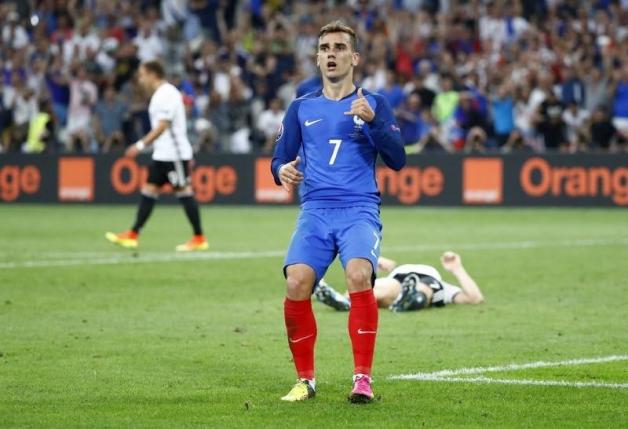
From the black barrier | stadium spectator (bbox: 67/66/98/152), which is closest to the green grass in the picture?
the black barrier

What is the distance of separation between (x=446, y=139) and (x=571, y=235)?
825 cm

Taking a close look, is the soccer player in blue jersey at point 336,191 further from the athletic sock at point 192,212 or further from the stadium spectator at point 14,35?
the stadium spectator at point 14,35

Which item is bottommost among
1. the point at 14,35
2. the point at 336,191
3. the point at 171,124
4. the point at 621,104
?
the point at 336,191

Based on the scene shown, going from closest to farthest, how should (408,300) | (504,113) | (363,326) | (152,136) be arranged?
(363,326), (408,300), (152,136), (504,113)

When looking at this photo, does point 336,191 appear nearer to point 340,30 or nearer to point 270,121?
point 340,30

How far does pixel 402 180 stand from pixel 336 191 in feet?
Answer: 68.2

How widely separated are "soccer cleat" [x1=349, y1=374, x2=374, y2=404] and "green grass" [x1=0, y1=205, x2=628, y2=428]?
0.21ft

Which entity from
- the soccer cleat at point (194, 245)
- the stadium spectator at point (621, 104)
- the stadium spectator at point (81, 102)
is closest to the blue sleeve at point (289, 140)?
the soccer cleat at point (194, 245)

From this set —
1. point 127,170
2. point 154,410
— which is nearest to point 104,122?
point 127,170

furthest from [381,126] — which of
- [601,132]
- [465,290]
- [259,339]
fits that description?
[601,132]

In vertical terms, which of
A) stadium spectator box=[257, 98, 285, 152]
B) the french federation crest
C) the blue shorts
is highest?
stadium spectator box=[257, 98, 285, 152]

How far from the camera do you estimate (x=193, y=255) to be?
18.1 m

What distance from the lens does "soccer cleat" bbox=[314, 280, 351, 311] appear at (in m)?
12.2

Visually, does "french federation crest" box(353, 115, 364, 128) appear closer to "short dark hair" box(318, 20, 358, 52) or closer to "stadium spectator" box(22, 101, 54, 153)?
"short dark hair" box(318, 20, 358, 52)
